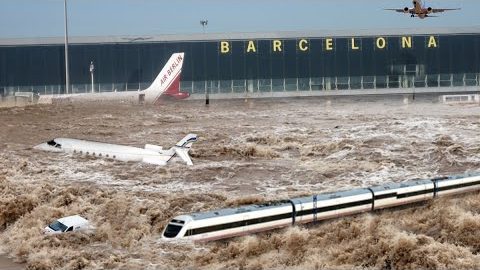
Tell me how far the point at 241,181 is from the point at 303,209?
587 inches

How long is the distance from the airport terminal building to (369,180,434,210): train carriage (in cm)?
7729

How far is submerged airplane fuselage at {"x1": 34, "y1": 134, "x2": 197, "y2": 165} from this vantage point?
5312cm

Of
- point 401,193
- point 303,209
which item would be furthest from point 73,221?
point 401,193

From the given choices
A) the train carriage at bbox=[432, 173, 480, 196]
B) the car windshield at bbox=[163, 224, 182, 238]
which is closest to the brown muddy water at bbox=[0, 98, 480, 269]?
the car windshield at bbox=[163, 224, 182, 238]

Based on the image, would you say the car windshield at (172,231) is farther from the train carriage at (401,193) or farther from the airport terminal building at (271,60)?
the airport terminal building at (271,60)

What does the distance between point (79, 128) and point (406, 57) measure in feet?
235

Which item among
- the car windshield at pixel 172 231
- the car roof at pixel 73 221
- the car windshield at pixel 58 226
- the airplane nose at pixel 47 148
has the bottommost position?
the car windshield at pixel 58 226

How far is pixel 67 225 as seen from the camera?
37.6 m

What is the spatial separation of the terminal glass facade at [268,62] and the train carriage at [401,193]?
77953 millimetres

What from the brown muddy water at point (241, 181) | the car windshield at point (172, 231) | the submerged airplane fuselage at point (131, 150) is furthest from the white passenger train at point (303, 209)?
the submerged airplane fuselage at point (131, 150)

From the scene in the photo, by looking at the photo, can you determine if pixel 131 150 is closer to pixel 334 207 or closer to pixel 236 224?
pixel 334 207

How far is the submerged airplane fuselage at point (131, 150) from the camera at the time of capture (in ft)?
174

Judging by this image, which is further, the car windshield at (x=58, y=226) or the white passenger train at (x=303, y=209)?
the car windshield at (x=58, y=226)

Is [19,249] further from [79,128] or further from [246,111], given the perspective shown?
[246,111]
